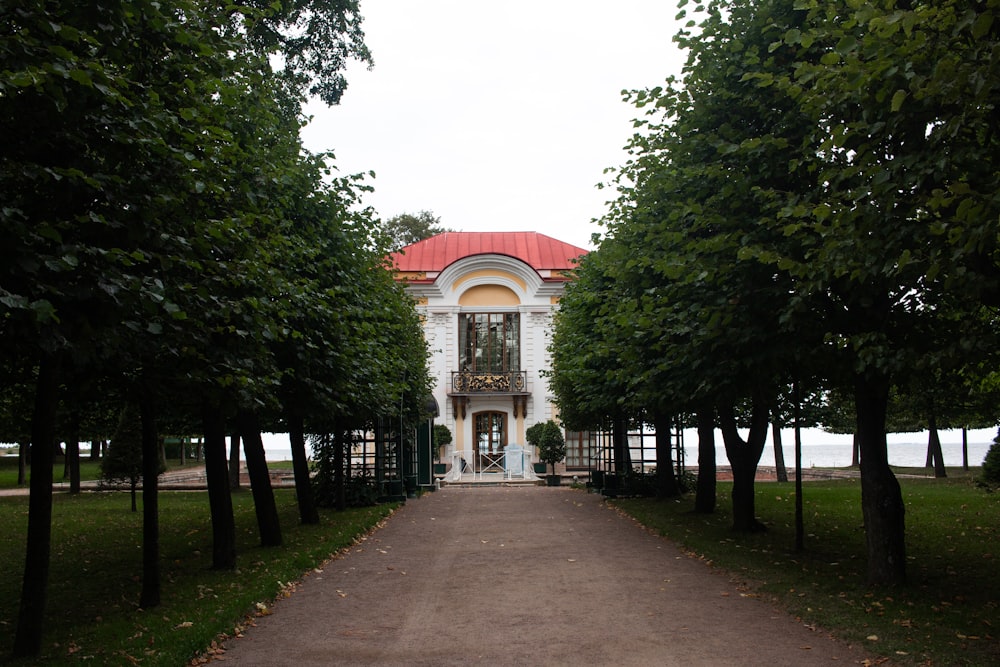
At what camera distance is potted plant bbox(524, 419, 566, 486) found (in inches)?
1287

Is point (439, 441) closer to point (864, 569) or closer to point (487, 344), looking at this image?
point (487, 344)

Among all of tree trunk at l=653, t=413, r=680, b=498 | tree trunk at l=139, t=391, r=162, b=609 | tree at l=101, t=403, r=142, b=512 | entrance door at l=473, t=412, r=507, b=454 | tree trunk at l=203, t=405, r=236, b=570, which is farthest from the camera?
entrance door at l=473, t=412, r=507, b=454

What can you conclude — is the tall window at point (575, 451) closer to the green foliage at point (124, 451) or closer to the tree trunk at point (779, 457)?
the tree trunk at point (779, 457)

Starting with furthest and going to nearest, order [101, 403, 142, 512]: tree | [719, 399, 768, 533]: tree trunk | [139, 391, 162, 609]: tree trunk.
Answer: [101, 403, 142, 512]: tree
[719, 399, 768, 533]: tree trunk
[139, 391, 162, 609]: tree trunk

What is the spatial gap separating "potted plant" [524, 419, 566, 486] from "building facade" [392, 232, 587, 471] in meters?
1.02

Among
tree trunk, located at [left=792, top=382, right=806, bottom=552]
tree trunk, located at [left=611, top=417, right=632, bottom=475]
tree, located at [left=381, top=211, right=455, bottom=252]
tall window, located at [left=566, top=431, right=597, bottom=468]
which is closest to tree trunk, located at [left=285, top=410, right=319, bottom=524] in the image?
tree trunk, located at [left=792, top=382, right=806, bottom=552]

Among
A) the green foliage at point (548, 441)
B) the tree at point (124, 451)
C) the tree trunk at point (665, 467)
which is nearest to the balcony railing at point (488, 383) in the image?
the green foliage at point (548, 441)

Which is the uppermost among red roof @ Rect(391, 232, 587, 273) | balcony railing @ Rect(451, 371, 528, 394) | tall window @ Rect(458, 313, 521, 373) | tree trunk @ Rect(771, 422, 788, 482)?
red roof @ Rect(391, 232, 587, 273)

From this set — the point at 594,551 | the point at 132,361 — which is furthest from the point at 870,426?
the point at 132,361

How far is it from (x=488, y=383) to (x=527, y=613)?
29.4 metres

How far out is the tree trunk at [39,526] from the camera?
22.3 feet

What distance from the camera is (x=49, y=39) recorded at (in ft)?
18.5

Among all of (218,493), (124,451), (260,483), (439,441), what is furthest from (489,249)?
(218,493)

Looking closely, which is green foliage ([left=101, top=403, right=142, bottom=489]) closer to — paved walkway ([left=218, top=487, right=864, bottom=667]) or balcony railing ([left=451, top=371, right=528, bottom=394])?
paved walkway ([left=218, top=487, right=864, bottom=667])
